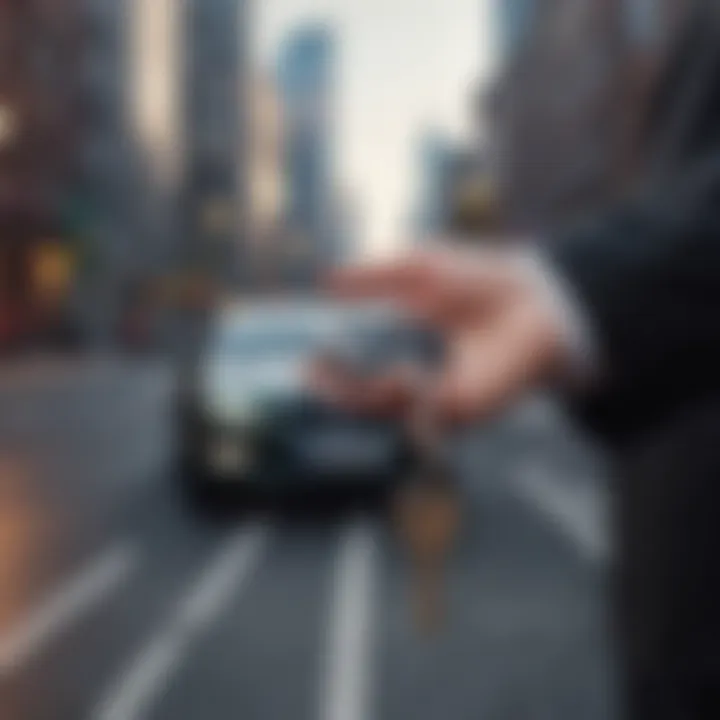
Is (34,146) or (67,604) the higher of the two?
(34,146)

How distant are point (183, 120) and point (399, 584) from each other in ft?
0.73

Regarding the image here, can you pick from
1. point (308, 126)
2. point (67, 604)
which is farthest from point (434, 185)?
point (67, 604)

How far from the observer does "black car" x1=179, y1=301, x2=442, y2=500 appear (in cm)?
44

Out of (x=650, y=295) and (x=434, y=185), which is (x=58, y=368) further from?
(x=650, y=295)

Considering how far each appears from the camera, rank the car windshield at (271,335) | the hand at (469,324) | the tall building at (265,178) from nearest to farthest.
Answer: the hand at (469,324), the car windshield at (271,335), the tall building at (265,178)

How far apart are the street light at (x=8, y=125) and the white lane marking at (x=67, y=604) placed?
156mm

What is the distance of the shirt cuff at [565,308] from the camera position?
0.74 ft

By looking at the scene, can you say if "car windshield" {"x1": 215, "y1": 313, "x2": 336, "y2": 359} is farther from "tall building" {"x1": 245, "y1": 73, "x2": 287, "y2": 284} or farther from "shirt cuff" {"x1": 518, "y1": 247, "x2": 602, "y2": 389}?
"shirt cuff" {"x1": 518, "y1": 247, "x2": 602, "y2": 389}

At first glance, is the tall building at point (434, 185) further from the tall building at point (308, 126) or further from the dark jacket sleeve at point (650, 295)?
the dark jacket sleeve at point (650, 295)

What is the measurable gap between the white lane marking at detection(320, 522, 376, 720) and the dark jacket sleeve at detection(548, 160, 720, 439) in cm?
→ 32

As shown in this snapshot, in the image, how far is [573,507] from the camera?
0.56 meters

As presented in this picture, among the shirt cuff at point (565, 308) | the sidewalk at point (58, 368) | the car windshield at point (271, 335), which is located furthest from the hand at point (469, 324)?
the sidewalk at point (58, 368)

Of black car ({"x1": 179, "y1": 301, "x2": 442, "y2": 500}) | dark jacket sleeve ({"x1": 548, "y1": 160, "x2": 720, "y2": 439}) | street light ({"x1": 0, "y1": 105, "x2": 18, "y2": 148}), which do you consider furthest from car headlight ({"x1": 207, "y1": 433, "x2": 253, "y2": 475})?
dark jacket sleeve ({"x1": 548, "y1": 160, "x2": 720, "y2": 439})

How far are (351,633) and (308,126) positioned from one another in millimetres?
261
